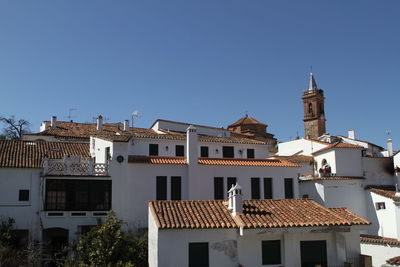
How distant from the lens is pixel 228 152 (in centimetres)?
3344

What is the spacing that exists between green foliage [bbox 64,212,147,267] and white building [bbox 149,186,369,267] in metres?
1.98

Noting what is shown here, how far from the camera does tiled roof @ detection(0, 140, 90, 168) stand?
2525 cm

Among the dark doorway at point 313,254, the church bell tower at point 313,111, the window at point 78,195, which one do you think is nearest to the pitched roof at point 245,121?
the church bell tower at point 313,111

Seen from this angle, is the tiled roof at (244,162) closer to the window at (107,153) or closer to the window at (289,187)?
the window at (289,187)

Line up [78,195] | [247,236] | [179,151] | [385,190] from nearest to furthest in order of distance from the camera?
1. [247,236]
2. [78,195]
3. [385,190]
4. [179,151]

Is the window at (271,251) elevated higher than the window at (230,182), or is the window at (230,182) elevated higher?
the window at (230,182)

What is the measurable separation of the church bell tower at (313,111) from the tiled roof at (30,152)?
172 feet

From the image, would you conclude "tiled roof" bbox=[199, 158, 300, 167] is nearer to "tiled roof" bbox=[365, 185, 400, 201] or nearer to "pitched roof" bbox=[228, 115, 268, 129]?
"tiled roof" bbox=[365, 185, 400, 201]

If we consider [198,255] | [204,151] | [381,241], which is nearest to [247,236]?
[198,255]

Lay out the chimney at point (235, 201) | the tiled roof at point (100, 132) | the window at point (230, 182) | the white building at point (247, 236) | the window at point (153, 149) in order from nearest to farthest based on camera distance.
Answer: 1. the white building at point (247, 236)
2. the chimney at point (235, 201)
3. the window at point (230, 182)
4. the window at point (153, 149)
5. the tiled roof at point (100, 132)

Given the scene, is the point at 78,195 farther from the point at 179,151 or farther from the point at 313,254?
the point at 313,254

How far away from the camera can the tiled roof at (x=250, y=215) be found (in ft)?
58.2

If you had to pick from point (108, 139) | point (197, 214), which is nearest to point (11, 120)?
point (108, 139)

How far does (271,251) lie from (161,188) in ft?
35.4
